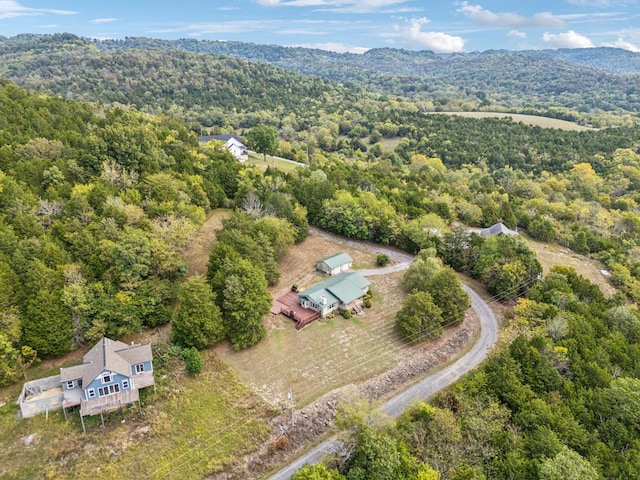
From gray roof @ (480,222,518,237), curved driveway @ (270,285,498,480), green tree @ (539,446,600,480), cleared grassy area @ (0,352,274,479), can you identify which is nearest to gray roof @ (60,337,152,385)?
cleared grassy area @ (0,352,274,479)

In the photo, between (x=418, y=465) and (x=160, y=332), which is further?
(x=160, y=332)

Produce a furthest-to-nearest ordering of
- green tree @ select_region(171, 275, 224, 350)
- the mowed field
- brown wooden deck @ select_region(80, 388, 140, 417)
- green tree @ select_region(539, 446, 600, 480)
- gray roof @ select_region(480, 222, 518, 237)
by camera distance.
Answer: gray roof @ select_region(480, 222, 518, 237) → green tree @ select_region(171, 275, 224, 350) → the mowed field → brown wooden deck @ select_region(80, 388, 140, 417) → green tree @ select_region(539, 446, 600, 480)

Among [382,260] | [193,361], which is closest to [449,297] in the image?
[382,260]

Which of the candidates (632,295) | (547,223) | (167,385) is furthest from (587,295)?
(167,385)

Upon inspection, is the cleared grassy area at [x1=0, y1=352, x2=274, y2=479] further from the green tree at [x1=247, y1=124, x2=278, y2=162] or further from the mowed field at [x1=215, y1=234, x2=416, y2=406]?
the green tree at [x1=247, y1=124, x2=278, y2=162]

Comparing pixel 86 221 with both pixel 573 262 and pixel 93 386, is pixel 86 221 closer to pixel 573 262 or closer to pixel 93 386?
pixel 93 386

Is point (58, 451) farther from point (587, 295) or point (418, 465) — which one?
point (587, 295)

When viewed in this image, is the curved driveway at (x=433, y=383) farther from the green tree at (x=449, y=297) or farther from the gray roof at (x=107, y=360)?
the gray roof at (x=107, y=360)
